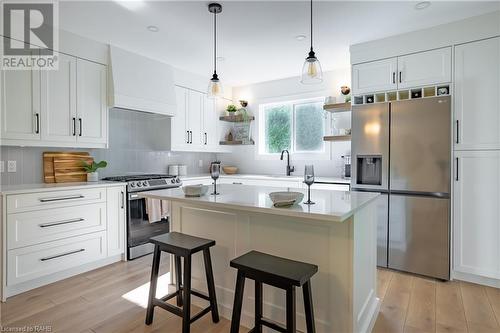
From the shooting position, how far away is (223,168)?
5285mm

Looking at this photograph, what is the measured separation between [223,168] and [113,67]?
8.19 ft

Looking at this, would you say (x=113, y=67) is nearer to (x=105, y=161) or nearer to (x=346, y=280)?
(x=105, y=161)

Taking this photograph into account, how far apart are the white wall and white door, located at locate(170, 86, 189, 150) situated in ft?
4.06

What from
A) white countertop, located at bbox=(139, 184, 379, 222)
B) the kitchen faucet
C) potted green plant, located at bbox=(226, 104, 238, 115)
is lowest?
white countertop, located at bbox=(139, 184, 379, 222)

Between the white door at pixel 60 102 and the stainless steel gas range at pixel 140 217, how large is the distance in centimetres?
73

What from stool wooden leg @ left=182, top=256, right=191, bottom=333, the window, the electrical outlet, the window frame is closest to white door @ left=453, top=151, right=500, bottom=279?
the window frame

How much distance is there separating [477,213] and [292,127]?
280 centimetres

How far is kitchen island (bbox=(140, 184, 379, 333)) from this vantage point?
1.70 meters

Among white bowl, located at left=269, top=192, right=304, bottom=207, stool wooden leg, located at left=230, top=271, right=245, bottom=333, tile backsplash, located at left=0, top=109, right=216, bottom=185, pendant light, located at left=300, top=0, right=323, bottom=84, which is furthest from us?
tile backsplash, located at left=0, top=109, right=216, bottom=185

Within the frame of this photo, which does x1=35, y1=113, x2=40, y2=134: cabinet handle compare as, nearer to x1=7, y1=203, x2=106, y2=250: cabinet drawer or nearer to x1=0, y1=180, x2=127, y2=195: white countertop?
x1=0, y1=180, x2=127, y2=195: white countertop

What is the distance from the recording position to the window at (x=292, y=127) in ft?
15.1

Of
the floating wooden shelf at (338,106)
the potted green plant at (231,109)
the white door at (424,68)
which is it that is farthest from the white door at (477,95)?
the potted green plant at (231,109)

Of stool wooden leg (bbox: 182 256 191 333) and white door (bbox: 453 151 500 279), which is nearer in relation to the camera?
stool wooden leg (bbox: 182 256 191 333)

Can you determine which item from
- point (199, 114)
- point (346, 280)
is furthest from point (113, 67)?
point (346, 280)
